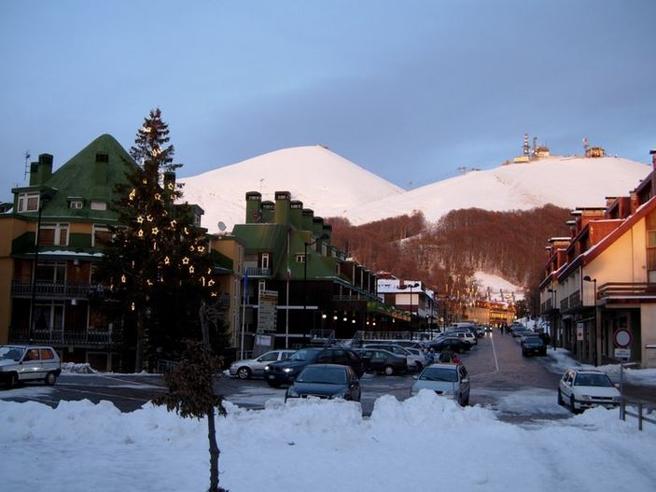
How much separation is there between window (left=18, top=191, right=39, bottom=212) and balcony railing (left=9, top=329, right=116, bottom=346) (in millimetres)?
8805

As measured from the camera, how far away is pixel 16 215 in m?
50.7

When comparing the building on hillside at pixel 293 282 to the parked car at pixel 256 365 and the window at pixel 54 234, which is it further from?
the parked car at pixel 256 365

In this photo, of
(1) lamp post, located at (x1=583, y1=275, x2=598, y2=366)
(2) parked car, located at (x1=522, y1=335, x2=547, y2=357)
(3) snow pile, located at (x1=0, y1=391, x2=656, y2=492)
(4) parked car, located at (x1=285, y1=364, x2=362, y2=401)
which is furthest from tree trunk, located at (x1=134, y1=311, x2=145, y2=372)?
(2) parked car, located at (x1=522, y1=335, x2=547, y2=357)

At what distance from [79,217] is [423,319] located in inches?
3445

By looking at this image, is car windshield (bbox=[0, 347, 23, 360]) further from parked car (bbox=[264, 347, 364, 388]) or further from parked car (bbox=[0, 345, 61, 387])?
parked car (bbox=[264, 347, 364, 388])

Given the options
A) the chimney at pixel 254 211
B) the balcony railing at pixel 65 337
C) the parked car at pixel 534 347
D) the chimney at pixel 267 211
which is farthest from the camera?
the chimney at pixel 254 211

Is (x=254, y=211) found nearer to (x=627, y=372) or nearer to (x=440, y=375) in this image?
(x=627, y=372)

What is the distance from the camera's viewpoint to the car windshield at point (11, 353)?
92.6 ft

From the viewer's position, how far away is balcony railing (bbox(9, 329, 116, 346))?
162 feet

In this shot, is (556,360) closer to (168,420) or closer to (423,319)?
(168,420)

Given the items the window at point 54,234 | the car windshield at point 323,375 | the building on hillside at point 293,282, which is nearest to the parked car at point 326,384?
the car windshield at point 323,375

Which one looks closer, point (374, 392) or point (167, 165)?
point (374, 392)

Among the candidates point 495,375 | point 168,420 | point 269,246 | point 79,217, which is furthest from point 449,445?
point 269,246

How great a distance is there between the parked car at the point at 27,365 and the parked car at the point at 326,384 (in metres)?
11.8
